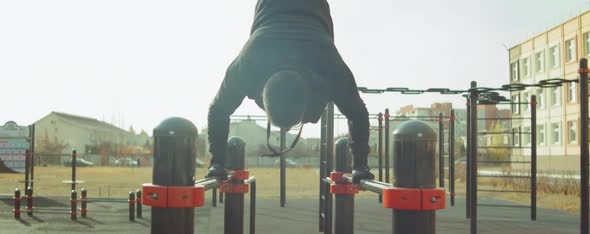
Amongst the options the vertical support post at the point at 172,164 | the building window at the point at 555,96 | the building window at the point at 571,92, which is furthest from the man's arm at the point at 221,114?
the building window at the point at 555,96

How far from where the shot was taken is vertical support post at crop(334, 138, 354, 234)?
5.19 metres

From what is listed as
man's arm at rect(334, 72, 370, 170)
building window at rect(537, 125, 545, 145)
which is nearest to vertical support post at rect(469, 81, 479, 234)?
man's arm at rect(334, 72, 370, 170)

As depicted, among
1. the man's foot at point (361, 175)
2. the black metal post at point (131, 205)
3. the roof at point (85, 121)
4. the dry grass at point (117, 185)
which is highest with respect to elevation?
the roof at point (85, 121)

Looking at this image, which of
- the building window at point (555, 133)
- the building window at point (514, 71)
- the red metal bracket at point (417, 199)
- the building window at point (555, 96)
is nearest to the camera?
the red metal bracket at point (417, 199)

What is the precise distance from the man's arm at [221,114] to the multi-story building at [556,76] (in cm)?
2464

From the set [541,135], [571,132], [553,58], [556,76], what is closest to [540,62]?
[553,58]

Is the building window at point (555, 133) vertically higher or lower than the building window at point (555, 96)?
lower

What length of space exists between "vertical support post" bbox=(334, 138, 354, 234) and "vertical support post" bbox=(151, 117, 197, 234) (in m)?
3.30

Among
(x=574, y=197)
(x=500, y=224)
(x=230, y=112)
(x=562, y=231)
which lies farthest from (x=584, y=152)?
(x=574, y=197)

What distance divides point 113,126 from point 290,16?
290 ft

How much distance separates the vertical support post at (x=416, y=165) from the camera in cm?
188

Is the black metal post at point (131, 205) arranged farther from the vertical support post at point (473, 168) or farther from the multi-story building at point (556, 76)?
the multi-story building at point (556, 76)

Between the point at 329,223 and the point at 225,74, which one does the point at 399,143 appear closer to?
the point at 225,74

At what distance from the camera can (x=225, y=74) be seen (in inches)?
129
